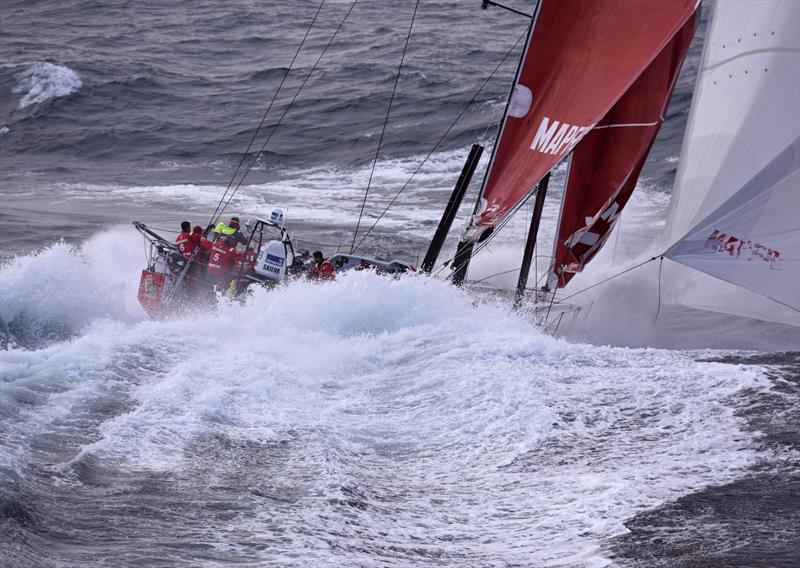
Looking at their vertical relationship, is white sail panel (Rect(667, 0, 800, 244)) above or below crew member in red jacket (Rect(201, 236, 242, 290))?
above

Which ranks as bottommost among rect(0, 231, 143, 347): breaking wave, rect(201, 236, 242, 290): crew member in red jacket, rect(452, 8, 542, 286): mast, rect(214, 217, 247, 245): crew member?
rect(0, 231, 143, 347): breaking wave

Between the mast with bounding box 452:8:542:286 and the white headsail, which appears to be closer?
the white headsail

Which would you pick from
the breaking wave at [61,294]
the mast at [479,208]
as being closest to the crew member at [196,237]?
the breaking wave at [61,294]

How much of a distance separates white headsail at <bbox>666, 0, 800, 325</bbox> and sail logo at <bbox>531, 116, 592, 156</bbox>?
1.26 metres

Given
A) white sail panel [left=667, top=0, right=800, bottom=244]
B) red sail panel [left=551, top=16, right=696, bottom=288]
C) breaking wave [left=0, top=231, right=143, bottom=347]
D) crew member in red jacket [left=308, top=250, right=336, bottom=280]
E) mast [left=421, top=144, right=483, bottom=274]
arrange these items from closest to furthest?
white sail panel [left=667, top=0, right=800, bottom=244] < red sail panel [left=551, top=16, right=696, bottom=288] < breaking wave [left=0, top=231, right=143, bottom=347] < crew member in red jacket [left=308, top=250, right=336, bottom=280] < mast [left=421, top=144, right=483, bottom=274]

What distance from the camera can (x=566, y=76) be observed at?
41.2 ft

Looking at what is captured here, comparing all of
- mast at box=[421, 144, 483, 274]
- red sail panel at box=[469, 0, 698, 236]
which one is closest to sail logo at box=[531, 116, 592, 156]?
red sail panel at box=[469, 0, 698, 236]

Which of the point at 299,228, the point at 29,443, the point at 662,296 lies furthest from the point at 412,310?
the point at 299,228

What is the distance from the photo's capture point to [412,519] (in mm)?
7723

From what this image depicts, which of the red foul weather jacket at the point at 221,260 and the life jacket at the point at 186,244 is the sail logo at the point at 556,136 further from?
the life jacket at the point at 186,244

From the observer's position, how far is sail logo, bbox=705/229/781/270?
34.8 feet

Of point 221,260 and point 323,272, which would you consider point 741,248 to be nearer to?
point 323,272

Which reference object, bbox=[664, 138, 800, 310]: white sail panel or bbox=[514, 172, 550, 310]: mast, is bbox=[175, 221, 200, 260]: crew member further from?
bbox=[664, 138, 800, 310]: white sail panel

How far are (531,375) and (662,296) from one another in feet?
17.1
